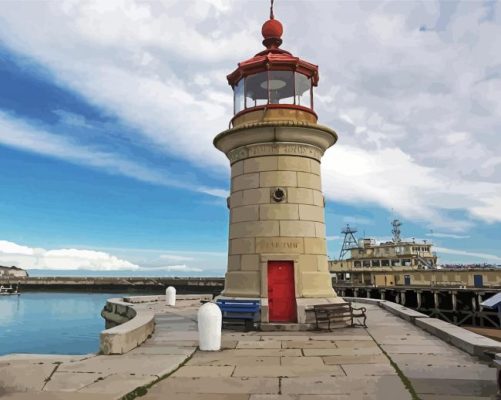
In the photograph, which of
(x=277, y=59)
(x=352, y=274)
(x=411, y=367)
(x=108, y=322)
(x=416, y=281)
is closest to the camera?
(x=411, y=367)

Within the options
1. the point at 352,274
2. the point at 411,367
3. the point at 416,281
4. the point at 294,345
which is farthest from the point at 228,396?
the point at 352,274

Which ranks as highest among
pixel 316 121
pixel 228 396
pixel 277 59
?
pixel 277 59

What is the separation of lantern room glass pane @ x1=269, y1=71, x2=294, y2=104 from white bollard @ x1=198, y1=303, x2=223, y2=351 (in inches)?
307

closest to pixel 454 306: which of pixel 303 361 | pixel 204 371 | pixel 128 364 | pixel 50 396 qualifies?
pixel 303 361

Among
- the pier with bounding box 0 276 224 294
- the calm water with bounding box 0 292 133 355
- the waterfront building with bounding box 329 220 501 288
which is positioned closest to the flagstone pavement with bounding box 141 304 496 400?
the calm water with bounding box 0 292 133 355

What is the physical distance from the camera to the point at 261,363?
27.8 ft

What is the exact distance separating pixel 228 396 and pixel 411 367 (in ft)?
12.1

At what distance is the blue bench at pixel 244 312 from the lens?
12844mm

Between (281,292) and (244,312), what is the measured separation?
133 cm

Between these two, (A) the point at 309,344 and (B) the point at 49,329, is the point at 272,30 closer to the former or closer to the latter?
(A) the point at 309,344

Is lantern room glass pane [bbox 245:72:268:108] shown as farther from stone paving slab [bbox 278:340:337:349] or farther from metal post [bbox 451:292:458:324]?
metal post [bbox 451:292:458:324]

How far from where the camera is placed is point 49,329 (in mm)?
39031

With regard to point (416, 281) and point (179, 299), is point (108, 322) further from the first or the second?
point (416, 281)

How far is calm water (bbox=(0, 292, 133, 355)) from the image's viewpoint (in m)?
29.4
